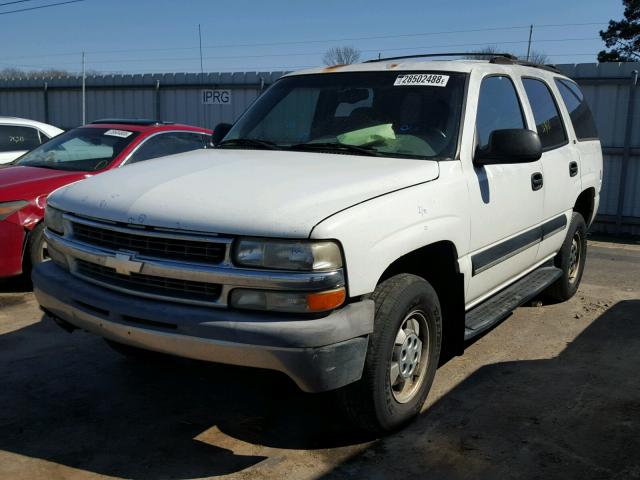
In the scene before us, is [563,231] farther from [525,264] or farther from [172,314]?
[172,314]

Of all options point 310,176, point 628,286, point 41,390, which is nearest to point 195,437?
point 41,390

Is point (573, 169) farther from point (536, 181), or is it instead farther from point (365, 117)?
point (365, 117)

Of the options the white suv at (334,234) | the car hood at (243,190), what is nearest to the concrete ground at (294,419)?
the white suv at (334,234)

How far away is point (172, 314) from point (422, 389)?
4.94 feet

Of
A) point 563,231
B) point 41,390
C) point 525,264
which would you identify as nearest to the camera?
point 41,390

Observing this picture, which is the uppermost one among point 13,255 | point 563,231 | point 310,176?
point 310,176

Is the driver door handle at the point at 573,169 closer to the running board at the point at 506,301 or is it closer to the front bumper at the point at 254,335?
the running board at the point at 506,301

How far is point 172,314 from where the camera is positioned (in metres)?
3.09

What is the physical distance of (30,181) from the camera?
6.46 metres

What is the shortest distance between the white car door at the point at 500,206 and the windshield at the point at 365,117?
0.81 feet

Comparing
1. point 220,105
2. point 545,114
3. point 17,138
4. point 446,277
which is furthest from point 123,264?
point 220,105

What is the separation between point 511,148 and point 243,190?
1656 millimetres

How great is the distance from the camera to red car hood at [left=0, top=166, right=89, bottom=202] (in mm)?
6285

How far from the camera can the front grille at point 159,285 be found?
310cm
